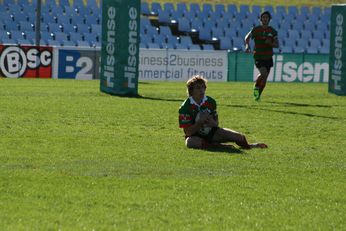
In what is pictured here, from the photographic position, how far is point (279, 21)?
1898 inches

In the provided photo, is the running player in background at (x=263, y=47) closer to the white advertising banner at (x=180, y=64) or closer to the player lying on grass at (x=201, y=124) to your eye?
the player lying on grass at (x=201, y=124)

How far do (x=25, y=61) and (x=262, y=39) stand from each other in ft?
39.0

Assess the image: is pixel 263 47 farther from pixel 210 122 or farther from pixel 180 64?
pixel 180 64

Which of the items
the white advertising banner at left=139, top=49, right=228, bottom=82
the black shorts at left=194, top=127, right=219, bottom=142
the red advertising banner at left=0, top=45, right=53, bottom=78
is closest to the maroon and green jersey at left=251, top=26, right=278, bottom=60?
the black shorts at left=194, top=127, right=219, bottom=142

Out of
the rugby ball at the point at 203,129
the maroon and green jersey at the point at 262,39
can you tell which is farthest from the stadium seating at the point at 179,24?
the rugby ball at the point at 203,129

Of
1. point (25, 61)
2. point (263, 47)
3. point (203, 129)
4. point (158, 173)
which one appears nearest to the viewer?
point (158, 173)

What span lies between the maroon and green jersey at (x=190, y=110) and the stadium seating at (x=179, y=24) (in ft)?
87.4

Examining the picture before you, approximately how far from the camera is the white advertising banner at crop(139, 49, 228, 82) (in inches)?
1380

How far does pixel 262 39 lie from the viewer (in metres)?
22.9

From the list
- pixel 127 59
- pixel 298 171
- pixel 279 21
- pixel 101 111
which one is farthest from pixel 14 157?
pixel 279 21

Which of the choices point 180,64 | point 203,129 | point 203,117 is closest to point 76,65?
point 180,64

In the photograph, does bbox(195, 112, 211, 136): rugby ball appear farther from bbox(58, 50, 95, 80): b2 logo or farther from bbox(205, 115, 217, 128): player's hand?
bbox(58, 50, 95, 80): b2 logo

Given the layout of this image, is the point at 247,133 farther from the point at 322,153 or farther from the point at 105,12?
the point at 105,12

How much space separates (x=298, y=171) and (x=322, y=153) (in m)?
1.96
